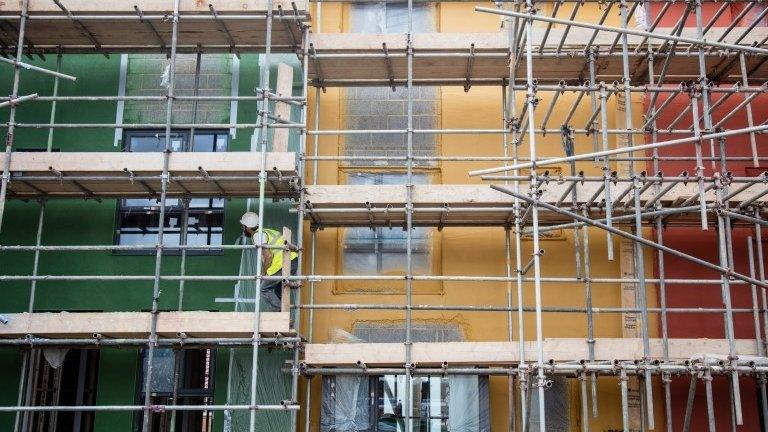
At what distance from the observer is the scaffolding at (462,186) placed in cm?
1020

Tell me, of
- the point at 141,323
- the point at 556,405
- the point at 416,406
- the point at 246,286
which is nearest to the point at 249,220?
the point at 246,286

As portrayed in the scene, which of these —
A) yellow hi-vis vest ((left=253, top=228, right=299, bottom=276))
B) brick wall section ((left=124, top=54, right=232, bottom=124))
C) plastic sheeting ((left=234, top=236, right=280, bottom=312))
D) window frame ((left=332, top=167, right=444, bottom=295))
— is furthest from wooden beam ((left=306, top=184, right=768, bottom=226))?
brick wall section ((left=124, top=54, right=232, bottom=124))

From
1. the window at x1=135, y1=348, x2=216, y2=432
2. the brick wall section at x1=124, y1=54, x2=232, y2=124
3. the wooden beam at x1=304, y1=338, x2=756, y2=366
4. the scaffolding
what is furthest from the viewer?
the brick wall section at x1=124, y1=54, x2=232, y2=124

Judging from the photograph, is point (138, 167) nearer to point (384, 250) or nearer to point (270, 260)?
point (270, 260)

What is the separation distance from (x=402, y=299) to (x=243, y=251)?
2.34 metres

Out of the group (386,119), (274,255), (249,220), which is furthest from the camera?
(386,119)

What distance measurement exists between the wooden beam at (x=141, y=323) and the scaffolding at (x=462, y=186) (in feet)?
0.36

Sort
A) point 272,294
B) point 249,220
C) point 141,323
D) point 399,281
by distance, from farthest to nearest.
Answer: point 399,281, point 249,220, point 272,294, point 141,323

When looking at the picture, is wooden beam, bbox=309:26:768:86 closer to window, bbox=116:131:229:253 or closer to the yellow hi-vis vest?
window, bbox=116:131:229:253

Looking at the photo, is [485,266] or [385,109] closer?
[485,266]

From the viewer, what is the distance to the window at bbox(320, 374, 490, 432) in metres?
11.1

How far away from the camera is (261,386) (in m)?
11.2

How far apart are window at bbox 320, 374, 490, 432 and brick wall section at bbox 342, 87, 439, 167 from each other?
127 inches

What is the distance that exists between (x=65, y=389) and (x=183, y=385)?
65.7 inches
